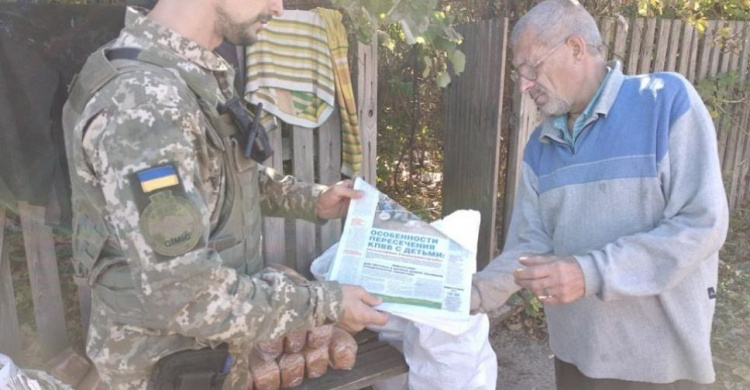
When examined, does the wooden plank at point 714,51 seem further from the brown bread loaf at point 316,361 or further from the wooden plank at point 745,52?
the brown bread loaf at point 316,361

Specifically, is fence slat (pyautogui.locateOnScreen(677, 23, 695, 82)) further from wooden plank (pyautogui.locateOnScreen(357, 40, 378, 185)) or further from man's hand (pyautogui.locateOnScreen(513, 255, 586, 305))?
man's hand (pyautogui.locateOnScreen(513, 255, 586, 305))

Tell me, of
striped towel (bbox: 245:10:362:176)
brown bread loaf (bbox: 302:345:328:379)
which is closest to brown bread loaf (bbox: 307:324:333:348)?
brown bread loaf (bbox: 302:345:328:379)

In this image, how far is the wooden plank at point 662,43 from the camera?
4594 mm

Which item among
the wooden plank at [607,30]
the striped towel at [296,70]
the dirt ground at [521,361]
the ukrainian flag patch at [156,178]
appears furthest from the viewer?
the wooden plank at [607,30]

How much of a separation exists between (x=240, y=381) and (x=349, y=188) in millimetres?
814

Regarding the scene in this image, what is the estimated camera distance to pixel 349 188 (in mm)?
2227

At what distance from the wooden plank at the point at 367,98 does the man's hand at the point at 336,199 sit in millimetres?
1014

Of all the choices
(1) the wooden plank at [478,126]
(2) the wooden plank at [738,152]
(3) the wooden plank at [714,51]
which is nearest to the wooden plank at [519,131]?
(1) the wooden plank at [478,126]

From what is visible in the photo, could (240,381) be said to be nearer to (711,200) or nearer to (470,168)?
(711,200)

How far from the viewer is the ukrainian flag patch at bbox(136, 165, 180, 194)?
136cm

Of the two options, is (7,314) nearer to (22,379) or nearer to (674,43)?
(22,379)

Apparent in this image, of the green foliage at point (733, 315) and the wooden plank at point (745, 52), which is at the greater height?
the wooden plank at point (745, 52)

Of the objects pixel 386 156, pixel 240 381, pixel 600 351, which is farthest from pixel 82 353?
pixel 386 156

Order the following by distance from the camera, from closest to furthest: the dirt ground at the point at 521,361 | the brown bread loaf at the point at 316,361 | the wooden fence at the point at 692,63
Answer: the brown bread loaf at the point at 316,361 < the dirt ground at the point at 521,361 < the wooden fence at the point at 692,63
